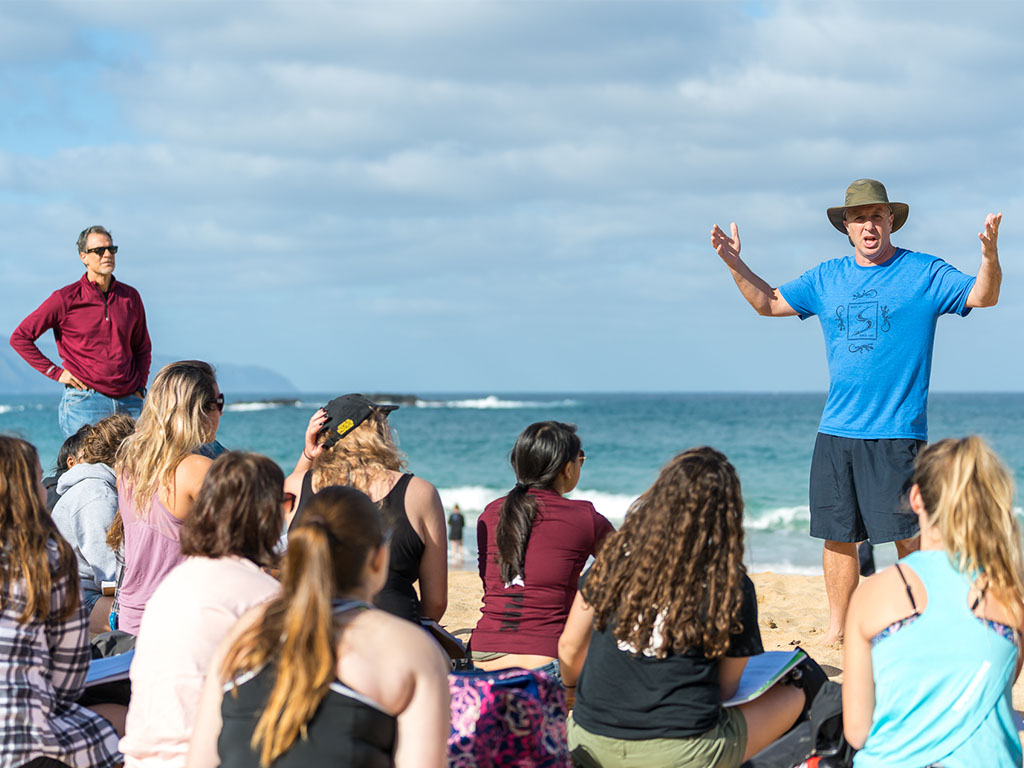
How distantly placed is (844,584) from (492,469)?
21.3 m

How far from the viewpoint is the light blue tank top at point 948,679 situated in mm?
2404

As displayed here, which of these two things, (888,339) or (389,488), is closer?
(389,488)

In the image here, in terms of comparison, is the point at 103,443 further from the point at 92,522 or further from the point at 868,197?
the point at 868,197

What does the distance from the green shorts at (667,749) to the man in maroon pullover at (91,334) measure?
13.3 feet

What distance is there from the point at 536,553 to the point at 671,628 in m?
0.94

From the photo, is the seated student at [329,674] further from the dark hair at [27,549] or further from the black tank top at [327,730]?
the dark hair at [27,549]

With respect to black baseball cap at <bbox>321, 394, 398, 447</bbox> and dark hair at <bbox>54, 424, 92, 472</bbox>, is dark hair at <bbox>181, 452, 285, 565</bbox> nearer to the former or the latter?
black baseball cap at <bbox>321, 394, 398, 447</bbox>

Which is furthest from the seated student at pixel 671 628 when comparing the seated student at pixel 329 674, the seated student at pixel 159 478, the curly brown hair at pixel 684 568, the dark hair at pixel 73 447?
the dark hair at pixel 73 447

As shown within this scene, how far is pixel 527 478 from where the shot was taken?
141 inches

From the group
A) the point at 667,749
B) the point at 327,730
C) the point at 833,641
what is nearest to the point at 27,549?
the point at 327,730

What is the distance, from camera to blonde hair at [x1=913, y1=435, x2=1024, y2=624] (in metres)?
2.40

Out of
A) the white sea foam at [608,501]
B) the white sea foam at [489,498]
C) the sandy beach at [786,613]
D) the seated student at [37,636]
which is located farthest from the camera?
the white sea foam at [489,498]

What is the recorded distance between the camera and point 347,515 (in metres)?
2.07

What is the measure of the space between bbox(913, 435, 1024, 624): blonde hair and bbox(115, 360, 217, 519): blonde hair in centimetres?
250
